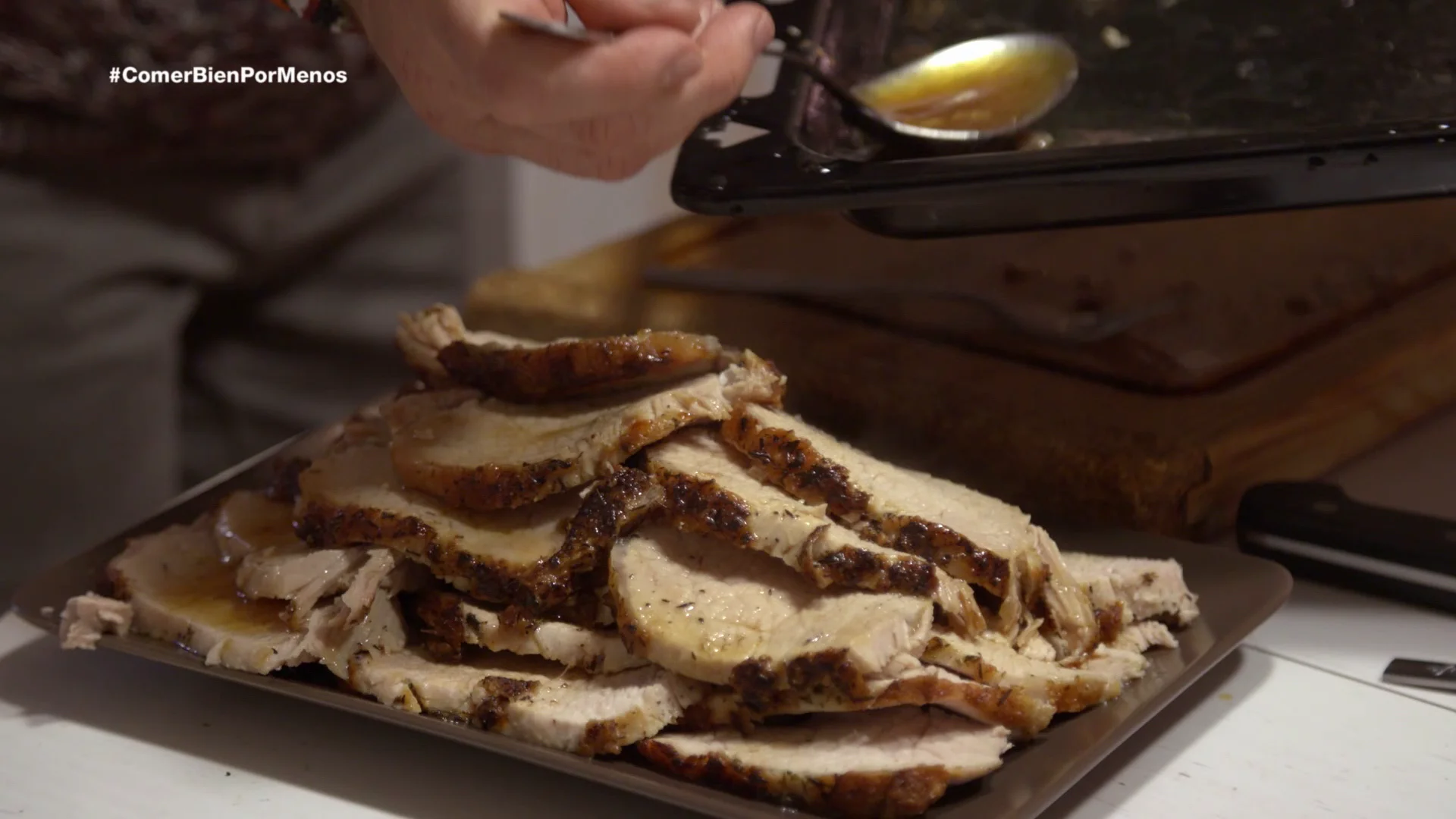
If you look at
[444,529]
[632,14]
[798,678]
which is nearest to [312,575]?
[444,529]

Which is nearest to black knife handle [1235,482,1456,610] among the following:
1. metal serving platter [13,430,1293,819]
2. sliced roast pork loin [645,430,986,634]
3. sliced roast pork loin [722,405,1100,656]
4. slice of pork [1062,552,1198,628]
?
metal serving platter [13,430,1293,819]

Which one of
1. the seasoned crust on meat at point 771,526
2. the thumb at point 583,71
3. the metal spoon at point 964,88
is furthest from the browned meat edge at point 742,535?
the metal spoon at point 964,88

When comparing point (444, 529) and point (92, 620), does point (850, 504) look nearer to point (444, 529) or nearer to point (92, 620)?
point (444, 529)

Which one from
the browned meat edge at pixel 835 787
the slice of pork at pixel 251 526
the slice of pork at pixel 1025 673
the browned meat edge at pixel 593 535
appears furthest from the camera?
the slice of pork at pixel 251 526

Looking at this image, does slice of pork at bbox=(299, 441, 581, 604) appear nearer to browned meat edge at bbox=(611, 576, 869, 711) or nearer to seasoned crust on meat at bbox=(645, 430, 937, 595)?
seasoned crust on meat at bbox=(645, 430, 937, 595)

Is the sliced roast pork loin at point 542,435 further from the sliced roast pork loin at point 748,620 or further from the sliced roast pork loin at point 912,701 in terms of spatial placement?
the sliced roast pork loin at point 912,701
